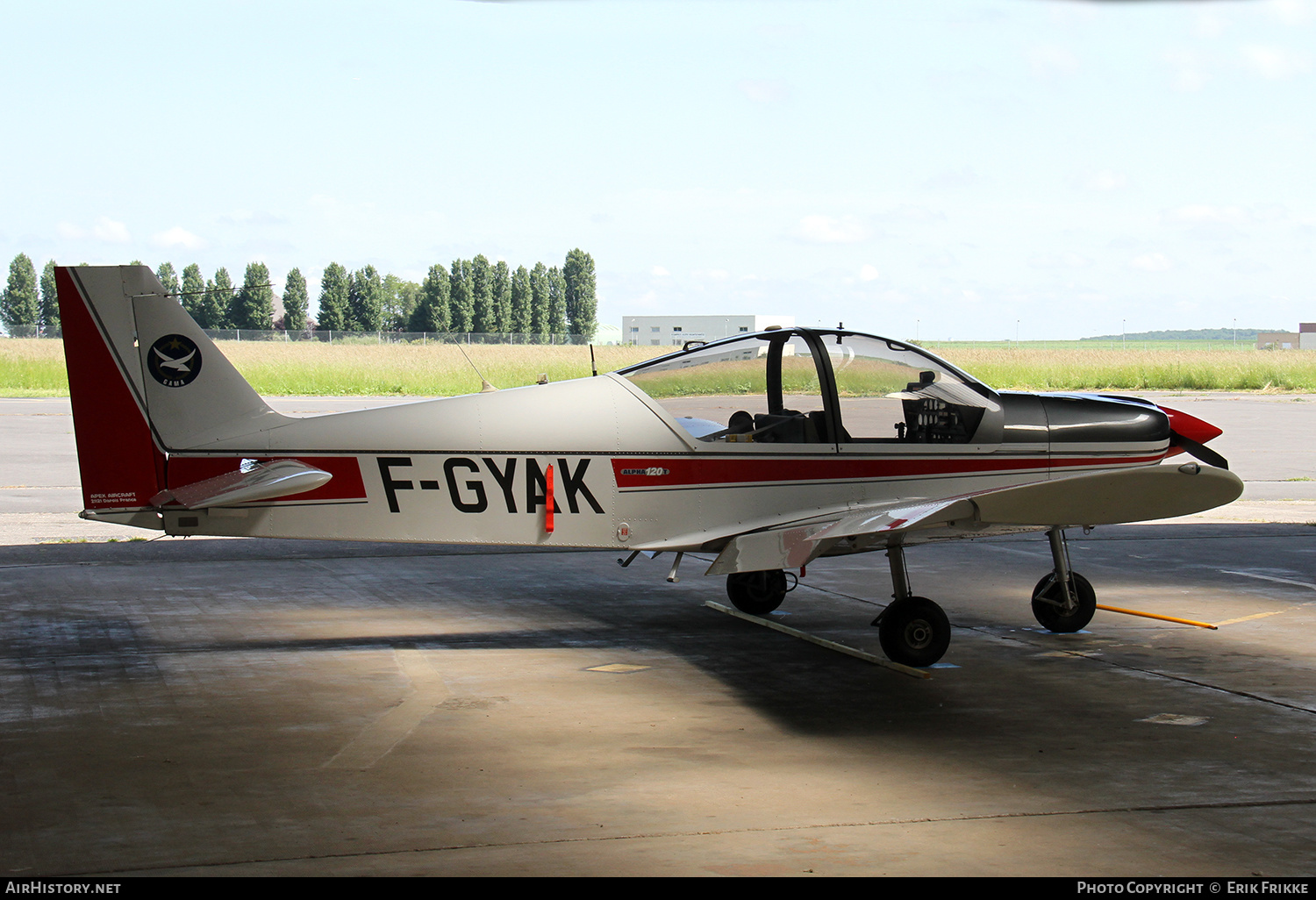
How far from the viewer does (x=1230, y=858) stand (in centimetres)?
422

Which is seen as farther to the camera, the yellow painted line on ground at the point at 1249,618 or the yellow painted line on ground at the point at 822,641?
the yellow painted line on ground at the point at 1249,618

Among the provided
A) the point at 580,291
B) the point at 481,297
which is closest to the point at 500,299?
the point at 481,297

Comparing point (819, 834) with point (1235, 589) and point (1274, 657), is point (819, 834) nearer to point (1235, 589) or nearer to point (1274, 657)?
point (1274, 657)

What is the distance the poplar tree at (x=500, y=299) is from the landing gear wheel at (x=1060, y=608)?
99626mm

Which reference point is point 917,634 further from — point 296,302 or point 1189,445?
point 296,302

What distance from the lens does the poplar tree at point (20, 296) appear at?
106188mm

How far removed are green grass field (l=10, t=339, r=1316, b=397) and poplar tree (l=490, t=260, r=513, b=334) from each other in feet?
160

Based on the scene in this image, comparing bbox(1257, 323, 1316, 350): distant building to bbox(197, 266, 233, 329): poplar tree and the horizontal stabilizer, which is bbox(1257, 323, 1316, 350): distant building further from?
the horizontal stabilizer

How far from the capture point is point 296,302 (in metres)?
108

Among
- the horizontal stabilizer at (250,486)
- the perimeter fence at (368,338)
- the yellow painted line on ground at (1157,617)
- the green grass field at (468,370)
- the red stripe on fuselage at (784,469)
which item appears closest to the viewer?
the horizontal stabilizer at (250,486)

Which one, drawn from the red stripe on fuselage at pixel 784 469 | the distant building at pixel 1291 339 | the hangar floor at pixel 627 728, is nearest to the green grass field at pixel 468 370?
the hangar floor at pixel 627 728

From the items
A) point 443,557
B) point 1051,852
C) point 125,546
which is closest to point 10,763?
point 1051,852

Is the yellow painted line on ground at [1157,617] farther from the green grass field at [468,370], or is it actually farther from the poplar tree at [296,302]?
the poplar tree at [296,302]
